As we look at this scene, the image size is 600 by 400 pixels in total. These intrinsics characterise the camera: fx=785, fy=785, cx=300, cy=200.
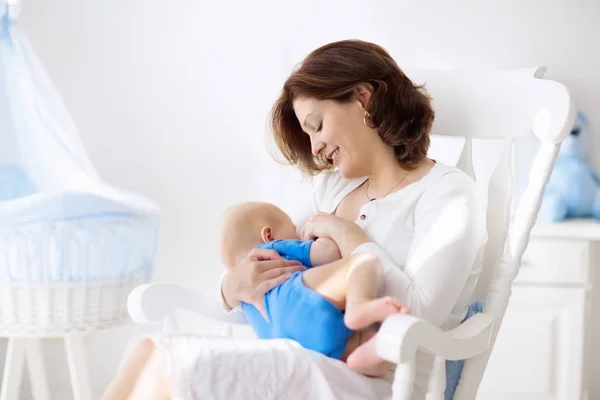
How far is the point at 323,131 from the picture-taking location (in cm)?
144

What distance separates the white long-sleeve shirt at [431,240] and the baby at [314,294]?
0.26ft

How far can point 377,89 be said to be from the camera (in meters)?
1.43

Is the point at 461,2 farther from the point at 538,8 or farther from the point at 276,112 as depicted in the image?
the point at 276,112

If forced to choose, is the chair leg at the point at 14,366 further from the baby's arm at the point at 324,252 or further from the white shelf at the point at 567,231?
the white shelf at the point at 567,231

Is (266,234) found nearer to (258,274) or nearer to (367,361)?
(258,274)

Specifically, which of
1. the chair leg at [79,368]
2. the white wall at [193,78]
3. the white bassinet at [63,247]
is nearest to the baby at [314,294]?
the white bassinet at [63,247]

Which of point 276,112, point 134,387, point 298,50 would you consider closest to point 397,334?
point 134,387

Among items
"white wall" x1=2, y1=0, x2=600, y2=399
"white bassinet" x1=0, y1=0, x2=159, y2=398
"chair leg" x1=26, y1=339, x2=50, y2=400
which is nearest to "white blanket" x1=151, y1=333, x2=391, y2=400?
"white bassinet" x1=0, y1=0, x2=159, y2=398

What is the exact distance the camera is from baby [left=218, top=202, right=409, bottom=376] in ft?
3.72

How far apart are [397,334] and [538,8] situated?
1918 mm

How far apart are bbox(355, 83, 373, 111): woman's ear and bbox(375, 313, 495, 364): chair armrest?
454 millimetres

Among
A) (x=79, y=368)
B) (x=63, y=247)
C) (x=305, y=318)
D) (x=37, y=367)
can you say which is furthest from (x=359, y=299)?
(x=37, y=367)

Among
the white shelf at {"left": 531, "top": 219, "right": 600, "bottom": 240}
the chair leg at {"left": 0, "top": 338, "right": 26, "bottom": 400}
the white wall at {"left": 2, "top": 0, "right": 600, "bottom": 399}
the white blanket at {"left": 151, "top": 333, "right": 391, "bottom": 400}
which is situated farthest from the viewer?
the white wall at {"left": 2, "top": 0, "right": 600, "bottom": 399}

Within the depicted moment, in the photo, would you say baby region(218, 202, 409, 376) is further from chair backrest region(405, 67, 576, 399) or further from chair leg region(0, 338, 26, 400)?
chair leg region(0, 338, 26, 400)
